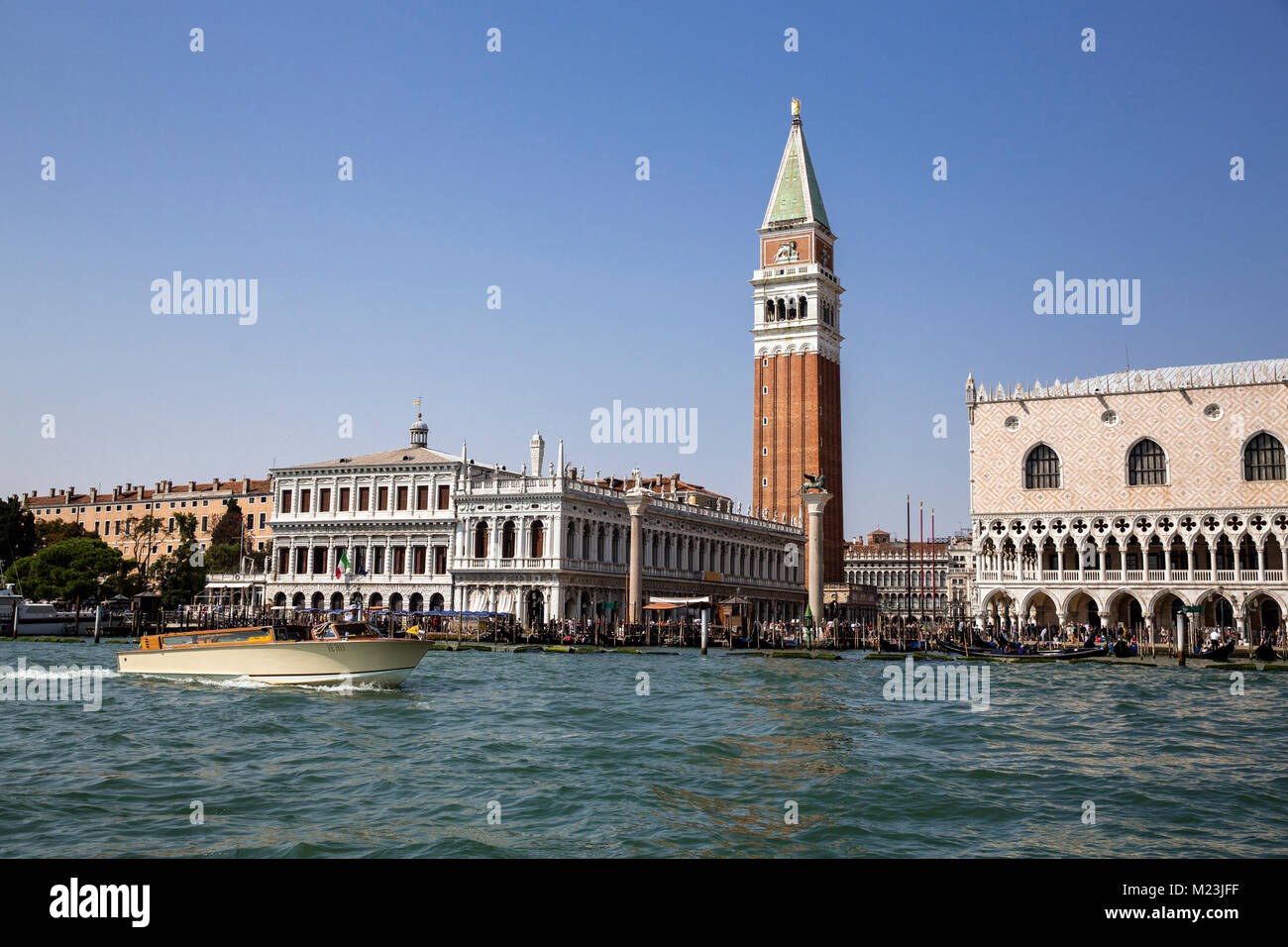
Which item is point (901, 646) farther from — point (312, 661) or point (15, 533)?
point (15, 533)

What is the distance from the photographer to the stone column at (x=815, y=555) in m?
46.8

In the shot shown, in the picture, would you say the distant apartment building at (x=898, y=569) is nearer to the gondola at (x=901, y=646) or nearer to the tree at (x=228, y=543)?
the tree at (x=228, y=543)

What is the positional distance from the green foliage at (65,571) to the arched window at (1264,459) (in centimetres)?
6307

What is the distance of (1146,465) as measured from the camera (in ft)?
166

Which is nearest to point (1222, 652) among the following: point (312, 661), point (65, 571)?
point (312, 661)

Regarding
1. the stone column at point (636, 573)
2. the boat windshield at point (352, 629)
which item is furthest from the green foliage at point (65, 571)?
the boat windshield at point (352, 629)

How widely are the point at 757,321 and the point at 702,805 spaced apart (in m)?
68.3

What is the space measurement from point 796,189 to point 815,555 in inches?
1572

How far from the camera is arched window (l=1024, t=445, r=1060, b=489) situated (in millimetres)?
52625

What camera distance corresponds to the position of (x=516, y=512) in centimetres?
5384

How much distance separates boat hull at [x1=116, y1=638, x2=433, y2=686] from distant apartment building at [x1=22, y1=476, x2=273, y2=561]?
214 feet
